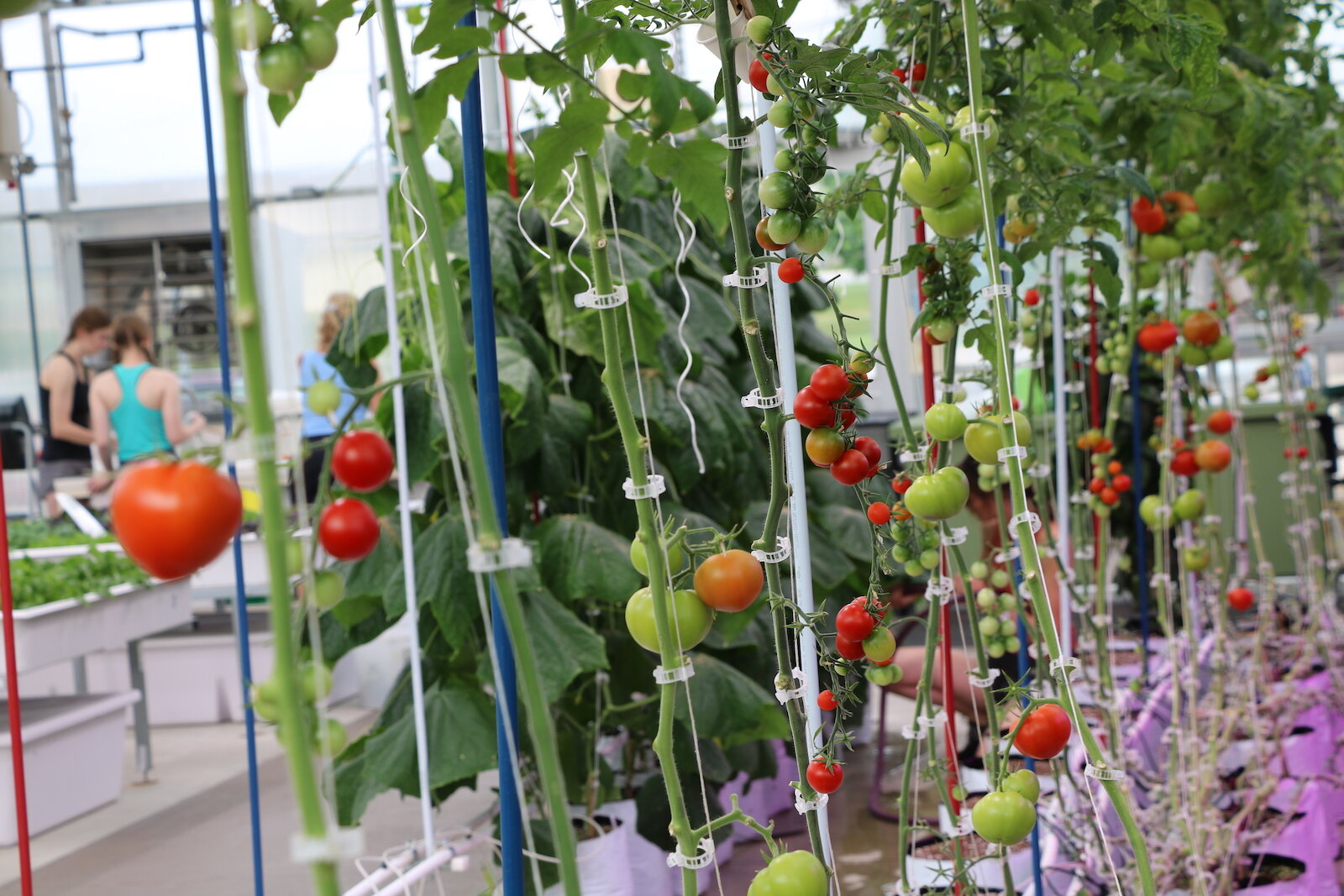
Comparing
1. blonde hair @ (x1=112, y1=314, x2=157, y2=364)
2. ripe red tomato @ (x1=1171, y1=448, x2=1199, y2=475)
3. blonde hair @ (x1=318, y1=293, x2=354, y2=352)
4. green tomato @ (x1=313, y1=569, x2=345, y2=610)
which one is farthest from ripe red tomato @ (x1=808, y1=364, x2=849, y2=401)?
blonde hair @ (x1=112, y1=314, x2=157, y2=364)

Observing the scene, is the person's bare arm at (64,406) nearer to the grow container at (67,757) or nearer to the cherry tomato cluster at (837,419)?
the grow container at (67,757)

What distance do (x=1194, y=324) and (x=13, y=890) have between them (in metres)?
2.25

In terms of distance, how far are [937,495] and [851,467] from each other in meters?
0.06

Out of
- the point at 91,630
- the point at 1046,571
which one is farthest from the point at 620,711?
the point at 91,630

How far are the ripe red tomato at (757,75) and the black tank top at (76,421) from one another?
3560 mm

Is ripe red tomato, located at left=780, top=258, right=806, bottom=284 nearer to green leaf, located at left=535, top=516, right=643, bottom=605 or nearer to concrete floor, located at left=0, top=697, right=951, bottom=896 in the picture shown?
green leaf, located at left=535, top=516, right=643, bottom=605

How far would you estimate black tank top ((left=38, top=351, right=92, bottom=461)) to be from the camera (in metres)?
3.69

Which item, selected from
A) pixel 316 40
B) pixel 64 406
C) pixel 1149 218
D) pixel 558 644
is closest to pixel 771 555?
pixel 316 40

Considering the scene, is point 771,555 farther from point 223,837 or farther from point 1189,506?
point 223,837

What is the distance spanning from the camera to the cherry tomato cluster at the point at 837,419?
625 mm

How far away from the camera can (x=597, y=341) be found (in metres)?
1.66

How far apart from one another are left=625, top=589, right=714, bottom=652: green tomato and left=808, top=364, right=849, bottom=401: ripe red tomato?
0.13m

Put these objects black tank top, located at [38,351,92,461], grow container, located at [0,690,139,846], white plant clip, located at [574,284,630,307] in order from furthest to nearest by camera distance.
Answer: black tank top, located at [38,351,92,461]
grow container, located at [0,690,139,846]
white plant clip, located at [574,284,630,307]

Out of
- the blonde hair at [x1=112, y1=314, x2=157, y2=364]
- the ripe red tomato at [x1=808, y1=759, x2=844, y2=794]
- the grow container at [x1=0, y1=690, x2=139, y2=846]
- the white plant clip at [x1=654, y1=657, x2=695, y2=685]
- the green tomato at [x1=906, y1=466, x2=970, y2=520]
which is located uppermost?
the blonde hair at [x1=112, y1=314, x2=157, y2=364]
